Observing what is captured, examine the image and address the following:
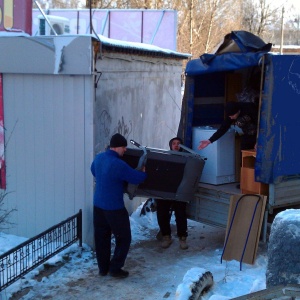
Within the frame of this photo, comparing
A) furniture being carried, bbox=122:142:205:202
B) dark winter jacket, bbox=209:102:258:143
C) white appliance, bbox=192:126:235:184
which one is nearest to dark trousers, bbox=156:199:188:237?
furniture being carried, bbox=122:142:205:202

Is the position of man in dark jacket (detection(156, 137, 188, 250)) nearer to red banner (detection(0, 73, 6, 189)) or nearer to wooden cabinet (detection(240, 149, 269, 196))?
wooden cabinet (detection(240, 149, 269, 196))

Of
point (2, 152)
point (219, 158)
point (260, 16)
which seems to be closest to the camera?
point (219, 158)

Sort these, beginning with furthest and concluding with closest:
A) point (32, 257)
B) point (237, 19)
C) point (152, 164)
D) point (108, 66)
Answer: point (237, 19) → point (108, 66) → point (152, 164) → point (32, 257)

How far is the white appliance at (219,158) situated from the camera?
24.7ft

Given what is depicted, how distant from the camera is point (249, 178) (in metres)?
6.98

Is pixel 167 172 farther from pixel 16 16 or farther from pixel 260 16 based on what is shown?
pixel 260 16

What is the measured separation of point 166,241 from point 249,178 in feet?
4.68

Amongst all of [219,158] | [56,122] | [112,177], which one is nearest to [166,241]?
[219,158]

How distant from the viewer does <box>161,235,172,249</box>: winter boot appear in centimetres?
743

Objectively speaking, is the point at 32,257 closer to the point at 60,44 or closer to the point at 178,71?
the point at 60,44

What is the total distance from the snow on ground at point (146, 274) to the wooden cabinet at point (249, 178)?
0.82 m

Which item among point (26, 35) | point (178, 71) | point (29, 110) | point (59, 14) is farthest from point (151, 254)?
point (59, 14)

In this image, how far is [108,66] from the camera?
7.43 metres

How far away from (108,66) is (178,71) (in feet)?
12.3
